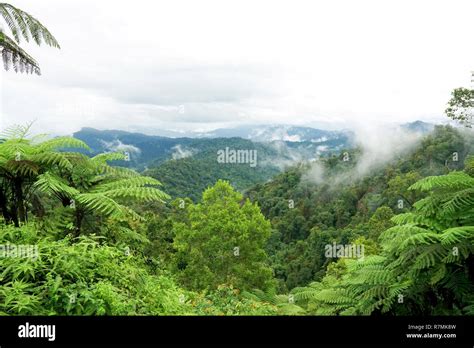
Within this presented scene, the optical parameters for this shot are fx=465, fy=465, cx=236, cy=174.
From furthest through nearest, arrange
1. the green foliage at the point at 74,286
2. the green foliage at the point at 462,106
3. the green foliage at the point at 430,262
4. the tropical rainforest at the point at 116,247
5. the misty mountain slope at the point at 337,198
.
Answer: the misty mountain slope at the point at 337,198 → the green foliage at the point at 462,106 → the green foliage at the point at 430,262 → the tropical rainforest at the point at 116,247 → the green foliage at the point at 74,286

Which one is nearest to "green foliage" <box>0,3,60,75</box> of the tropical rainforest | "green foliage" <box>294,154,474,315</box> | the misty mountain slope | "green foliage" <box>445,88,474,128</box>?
the tropical rainforest

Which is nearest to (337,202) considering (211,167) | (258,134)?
(211,167)

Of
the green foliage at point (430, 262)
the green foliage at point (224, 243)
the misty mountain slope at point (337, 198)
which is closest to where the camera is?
the green foliage at point (430, 262)

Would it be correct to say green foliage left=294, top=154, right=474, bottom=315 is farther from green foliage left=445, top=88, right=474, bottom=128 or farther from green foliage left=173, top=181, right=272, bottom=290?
green foliage left=173, top=181, right=272, bottom=290

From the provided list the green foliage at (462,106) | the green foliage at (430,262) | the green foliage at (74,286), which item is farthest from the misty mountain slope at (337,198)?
the green foliage at (74,286)

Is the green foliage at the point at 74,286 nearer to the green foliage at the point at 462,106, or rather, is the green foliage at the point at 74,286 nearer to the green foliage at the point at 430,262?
the green foliage at the point at 430,262

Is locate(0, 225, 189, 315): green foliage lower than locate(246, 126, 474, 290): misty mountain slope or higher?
higher

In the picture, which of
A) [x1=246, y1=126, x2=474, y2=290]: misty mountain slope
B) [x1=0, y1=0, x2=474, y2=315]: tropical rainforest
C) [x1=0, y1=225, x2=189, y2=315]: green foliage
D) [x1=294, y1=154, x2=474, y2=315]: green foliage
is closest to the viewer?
[x1=0, y1=225, x2=189, y2=315]: green foliage

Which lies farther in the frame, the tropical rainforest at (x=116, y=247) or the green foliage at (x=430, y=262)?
the green foliage at (x=430, y=262)

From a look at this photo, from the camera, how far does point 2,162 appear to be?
400 centimetres

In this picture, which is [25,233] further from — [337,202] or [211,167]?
[211,167]

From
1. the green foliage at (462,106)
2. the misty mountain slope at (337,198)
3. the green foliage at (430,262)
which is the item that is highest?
the green foliage at (462,106)
